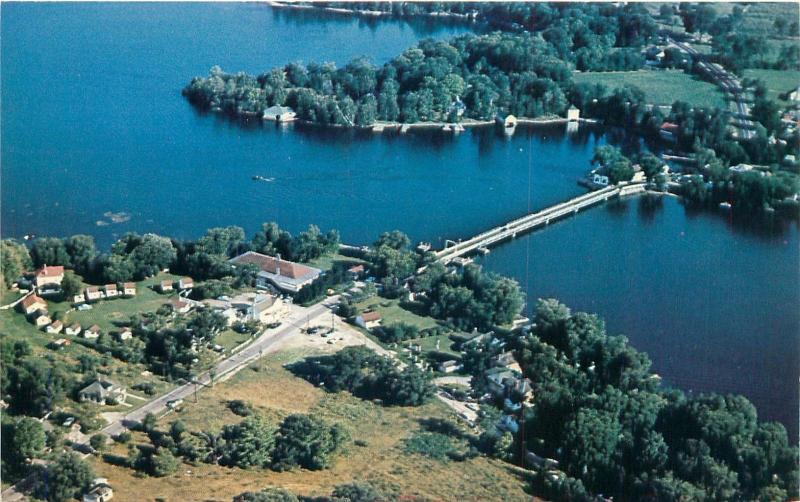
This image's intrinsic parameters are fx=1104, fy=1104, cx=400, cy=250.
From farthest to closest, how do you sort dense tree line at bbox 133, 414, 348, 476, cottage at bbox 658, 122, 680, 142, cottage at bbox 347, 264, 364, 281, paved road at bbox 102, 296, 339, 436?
cottage at bbox 658, 122, 680, 142, cottage at bbox 347, 264, 364, 281, paved road at bbox 102, 296, 339, 436, dense tree line at bbox 133, 414, 348, 476

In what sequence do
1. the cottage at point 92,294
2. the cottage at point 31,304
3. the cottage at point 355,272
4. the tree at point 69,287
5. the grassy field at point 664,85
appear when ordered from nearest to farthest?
the cottage at point 31,304, the tree at point 69,287, the cottage at point 92,294, the cottage at point 355,272, the grassy field at point 664,85

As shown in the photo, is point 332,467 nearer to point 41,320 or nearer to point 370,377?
point 370,377

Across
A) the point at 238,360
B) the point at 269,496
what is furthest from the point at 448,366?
the point at 269,496

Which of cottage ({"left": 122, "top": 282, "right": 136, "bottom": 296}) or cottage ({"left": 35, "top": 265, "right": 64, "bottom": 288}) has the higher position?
cottage ({"left": 35, "top": 265, "right": 64, "bottom": 288})

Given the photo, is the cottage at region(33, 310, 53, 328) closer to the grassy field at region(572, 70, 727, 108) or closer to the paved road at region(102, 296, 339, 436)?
the paved road at region(102, 296, 339, 436)

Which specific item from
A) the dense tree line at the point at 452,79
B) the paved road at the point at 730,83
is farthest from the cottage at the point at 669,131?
the dense tree line at the point at 452,79

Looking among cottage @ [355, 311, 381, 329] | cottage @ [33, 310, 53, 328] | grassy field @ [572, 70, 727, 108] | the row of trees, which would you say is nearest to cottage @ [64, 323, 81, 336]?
cottage @ [33, 310, 53, 328]

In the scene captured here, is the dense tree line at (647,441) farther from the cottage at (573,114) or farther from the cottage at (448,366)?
the cottage at (573,114)
